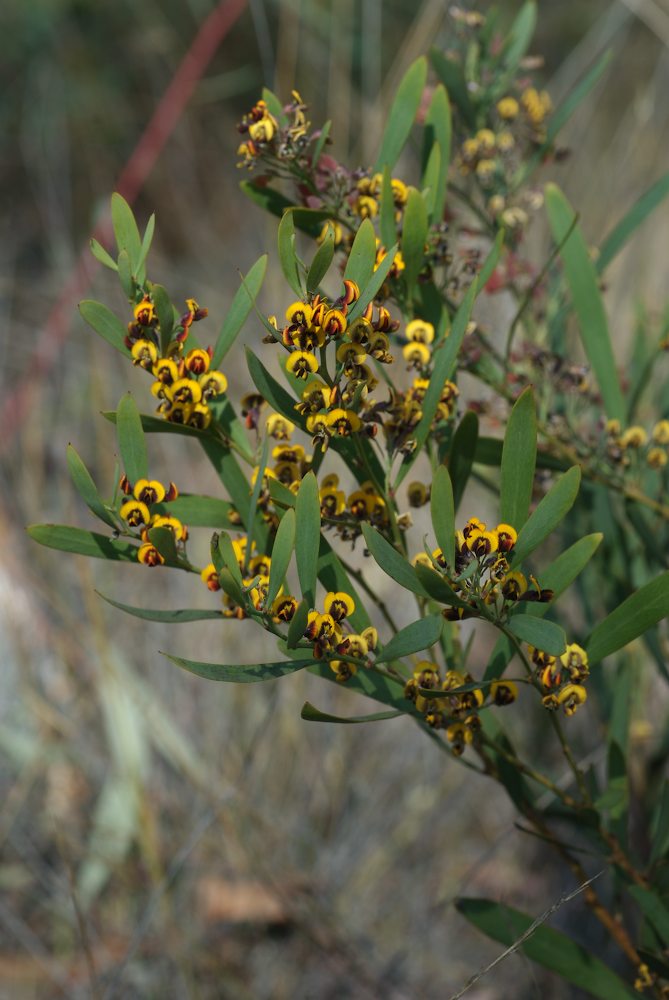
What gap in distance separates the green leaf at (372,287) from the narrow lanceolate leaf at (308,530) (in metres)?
0.07

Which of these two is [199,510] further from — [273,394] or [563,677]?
[563,677]

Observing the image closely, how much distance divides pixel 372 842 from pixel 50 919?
420 millimetres

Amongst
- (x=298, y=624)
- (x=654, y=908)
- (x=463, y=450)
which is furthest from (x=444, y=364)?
(x=654, y=908)

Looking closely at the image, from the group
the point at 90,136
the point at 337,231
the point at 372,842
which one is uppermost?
the point at 90,136

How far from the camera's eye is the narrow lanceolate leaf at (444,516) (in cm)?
40

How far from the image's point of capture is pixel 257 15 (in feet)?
3.57

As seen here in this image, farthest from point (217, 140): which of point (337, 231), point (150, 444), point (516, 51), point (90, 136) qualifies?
point (337, 231)

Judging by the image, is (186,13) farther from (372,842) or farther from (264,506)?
(264,506)

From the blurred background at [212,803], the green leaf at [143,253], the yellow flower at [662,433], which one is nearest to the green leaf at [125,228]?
the green leaf at [143,253]

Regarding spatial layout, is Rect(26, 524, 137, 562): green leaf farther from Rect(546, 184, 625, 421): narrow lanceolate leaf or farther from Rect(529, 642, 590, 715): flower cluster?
Rect(546, 184, 625, 421): narrow lanceolate leaf

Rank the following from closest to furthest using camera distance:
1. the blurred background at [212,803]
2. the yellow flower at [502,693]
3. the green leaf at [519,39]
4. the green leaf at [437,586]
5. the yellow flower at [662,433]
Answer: the green leaf at [437,586] < the yellow flower at [502,693] < the yellow flower at [662,433] < the green leaf at [519,39] < the blurred background at [212,803]

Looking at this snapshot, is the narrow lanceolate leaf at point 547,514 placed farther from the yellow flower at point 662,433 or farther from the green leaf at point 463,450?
the yellow flower at point 662,433

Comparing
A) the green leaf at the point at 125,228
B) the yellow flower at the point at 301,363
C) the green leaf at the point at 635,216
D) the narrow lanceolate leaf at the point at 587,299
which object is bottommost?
the yellow flower at the point at 301,363

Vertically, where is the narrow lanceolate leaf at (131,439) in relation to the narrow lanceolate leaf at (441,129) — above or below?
below
